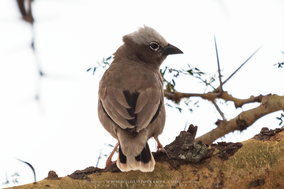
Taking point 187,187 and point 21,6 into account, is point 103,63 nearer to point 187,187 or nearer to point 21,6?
point 187,187

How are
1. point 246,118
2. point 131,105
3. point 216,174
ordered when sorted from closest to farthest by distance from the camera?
point 216,174
point 131,105
point 246,118

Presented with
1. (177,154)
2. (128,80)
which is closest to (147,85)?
(128,80)

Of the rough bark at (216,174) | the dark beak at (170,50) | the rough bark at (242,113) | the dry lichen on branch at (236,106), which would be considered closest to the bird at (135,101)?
the dark beak at (170,50)

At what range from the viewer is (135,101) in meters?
3.50

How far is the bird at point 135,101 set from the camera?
9.86ft

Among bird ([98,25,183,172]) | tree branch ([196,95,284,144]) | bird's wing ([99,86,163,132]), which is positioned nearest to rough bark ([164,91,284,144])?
tree branch ([196,95,284,144])

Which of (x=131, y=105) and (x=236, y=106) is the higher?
(x=236, y=106)

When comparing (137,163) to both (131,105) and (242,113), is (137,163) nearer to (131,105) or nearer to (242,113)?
(131,105)

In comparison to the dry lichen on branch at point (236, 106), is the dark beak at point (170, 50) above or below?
above

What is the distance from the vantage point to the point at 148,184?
8.00ft

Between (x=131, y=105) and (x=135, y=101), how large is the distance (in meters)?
0.09

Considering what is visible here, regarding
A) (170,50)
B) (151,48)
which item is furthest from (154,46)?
(170,50)

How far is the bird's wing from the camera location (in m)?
3.24

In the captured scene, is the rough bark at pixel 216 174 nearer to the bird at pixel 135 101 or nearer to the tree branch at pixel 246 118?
the bird at pixel 135 101
